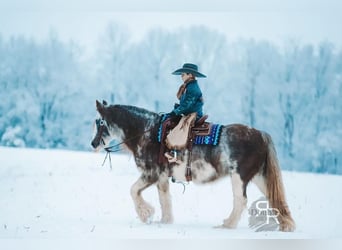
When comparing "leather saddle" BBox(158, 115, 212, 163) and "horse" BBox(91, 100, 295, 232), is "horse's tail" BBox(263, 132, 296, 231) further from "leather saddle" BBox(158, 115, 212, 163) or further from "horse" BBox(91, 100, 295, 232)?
"leather saddle" BBox(158, 115, 212, 163)

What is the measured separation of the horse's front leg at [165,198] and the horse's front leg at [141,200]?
12cm

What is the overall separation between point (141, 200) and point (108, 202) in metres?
0.50

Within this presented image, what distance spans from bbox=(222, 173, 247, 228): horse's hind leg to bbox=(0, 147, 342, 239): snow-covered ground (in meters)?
0.10

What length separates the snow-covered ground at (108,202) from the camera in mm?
5195

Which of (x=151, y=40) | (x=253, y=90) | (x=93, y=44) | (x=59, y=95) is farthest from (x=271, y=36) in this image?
(x=59, y=95)

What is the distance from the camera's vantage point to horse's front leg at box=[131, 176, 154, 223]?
201 inches

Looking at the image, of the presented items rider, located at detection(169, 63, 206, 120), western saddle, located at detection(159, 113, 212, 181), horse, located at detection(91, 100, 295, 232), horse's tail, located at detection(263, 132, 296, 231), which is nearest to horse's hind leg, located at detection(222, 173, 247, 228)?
horse, located at detection(91, 100, 295, 232)

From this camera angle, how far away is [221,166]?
5.01 m

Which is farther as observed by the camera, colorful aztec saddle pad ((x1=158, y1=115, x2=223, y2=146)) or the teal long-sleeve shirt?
the teal long-sleeve shirt

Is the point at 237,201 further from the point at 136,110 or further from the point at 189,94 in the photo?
the point at 136,110

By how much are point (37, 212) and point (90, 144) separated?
32.5 inches

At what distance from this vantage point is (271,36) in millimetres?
5676

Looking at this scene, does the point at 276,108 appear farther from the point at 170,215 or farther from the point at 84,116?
the point at 84,116

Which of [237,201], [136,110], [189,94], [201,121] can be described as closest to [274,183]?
[237,201]
